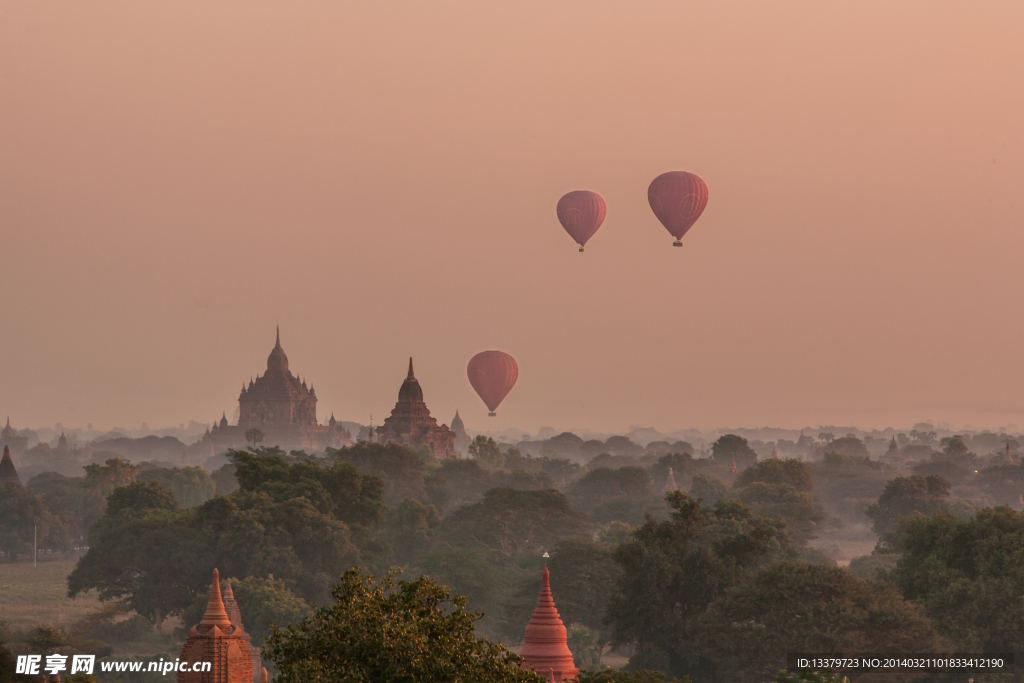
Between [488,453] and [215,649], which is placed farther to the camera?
[488,453]

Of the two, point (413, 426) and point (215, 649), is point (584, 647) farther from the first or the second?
point (413, 426)

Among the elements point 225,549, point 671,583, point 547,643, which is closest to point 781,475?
point 225,549

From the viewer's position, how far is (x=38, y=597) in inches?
2601

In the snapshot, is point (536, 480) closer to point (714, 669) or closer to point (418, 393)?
point (418, 393)

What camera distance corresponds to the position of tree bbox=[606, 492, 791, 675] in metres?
44.9

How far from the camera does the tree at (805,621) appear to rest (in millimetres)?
38750

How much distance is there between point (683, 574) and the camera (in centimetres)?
4616

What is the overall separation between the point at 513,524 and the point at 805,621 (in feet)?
119

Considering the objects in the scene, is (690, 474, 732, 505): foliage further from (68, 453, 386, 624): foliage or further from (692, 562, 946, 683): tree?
(692, 562, 946, 683): tree

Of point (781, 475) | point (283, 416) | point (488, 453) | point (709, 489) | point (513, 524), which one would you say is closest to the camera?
point (513, 524)

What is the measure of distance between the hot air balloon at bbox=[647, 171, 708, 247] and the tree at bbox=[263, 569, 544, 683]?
2063 inches

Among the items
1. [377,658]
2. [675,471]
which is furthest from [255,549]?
[675,471]

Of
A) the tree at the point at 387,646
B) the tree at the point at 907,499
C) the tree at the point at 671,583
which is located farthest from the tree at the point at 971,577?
the tree at the point at 907,499

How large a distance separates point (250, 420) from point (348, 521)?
457 feet
